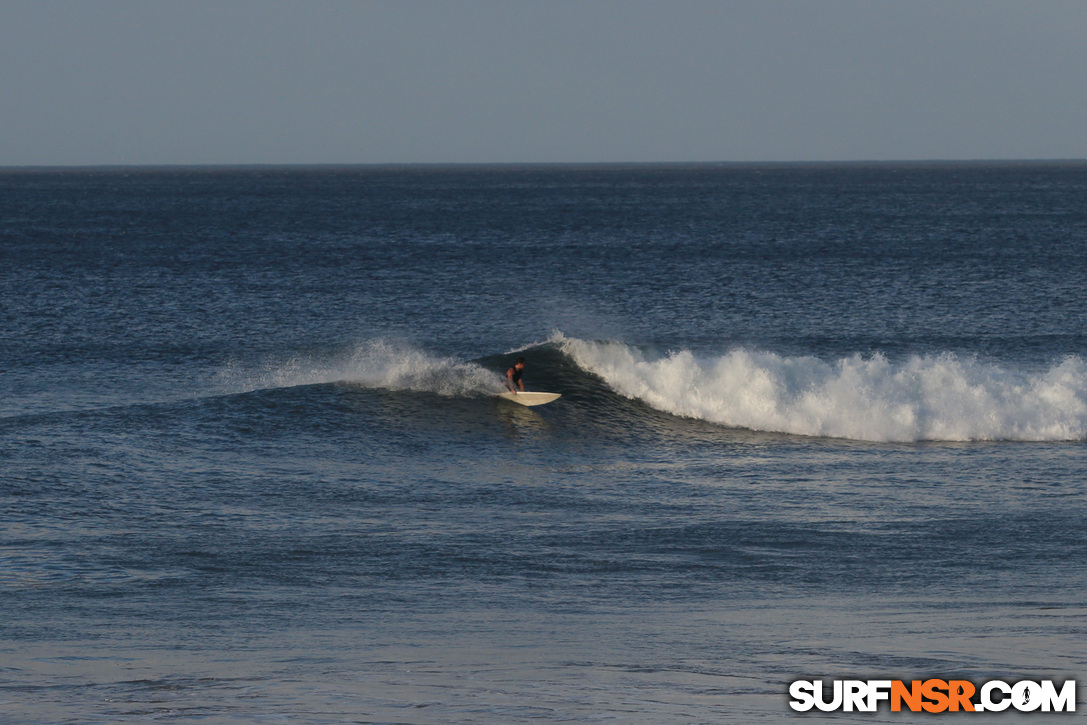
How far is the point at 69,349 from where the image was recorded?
1378 inches

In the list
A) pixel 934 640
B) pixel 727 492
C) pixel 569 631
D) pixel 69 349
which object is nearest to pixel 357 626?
pixel 569 631

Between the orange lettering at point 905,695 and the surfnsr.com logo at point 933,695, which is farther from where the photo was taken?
the orange lettering at point 905,695

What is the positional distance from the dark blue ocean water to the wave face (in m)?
0.08

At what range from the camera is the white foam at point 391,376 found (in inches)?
1094

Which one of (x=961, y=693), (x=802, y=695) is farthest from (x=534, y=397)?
(x=961, y=693)

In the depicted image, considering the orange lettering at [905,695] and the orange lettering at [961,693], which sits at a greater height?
the orange lettering at [961,693]

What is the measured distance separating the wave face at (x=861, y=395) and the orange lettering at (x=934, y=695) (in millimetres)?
14182

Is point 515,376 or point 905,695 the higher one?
point 515,376

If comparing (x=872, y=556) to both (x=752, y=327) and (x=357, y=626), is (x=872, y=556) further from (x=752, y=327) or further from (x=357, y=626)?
(x=752, y=327)

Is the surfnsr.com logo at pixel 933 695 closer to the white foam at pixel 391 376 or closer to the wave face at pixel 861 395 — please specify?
the wave face at pixel 861 395

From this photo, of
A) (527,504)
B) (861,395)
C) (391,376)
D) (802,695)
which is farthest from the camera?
(391,376)

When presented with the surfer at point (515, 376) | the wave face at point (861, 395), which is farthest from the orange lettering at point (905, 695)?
the surfer at point (515, 376)

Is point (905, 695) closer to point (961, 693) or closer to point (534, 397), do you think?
point (961, 693)

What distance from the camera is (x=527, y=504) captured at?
1812 cm
